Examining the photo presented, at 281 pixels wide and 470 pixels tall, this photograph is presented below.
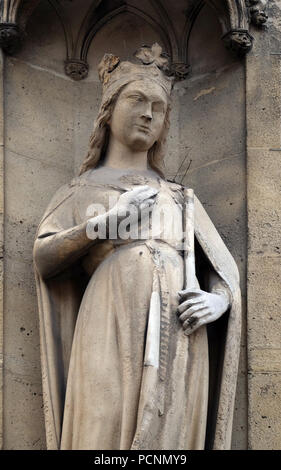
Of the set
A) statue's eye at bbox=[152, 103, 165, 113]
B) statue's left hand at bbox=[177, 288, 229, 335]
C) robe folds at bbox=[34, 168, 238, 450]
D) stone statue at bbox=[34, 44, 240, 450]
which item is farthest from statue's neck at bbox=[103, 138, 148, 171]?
statue's left hand at bbox=[177, 288, 229, 335]

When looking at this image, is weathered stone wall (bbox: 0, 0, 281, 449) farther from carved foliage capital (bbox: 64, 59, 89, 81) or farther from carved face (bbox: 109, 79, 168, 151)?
carved face (bbox: 109, 79, 168, 151)

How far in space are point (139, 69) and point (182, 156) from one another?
81cm

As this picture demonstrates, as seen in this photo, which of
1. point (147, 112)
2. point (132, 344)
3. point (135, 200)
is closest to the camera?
point (132, 344)

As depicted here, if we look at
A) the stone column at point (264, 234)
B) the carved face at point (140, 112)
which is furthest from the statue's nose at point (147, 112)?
the stone column at point (264, 234)

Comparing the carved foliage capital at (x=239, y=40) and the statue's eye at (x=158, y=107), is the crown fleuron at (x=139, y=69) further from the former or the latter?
the carved foliage capital at (x=239, y=40)

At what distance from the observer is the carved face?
31.0 ft

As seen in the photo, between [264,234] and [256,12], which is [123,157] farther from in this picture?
[256,12]

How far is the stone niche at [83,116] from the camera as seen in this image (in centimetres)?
966

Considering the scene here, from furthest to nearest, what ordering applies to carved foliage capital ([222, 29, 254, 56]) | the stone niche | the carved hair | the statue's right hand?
carved foliage capital ([222, 29, 254, 56])
the stone niche
the carved hair
the statue's right hand

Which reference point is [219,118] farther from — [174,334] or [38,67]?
[174,334]

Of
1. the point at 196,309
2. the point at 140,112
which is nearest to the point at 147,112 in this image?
the point at 140,112

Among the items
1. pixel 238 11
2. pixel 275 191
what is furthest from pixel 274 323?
pixel 238 11

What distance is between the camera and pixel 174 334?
8.88 m

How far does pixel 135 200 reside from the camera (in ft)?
30.0
